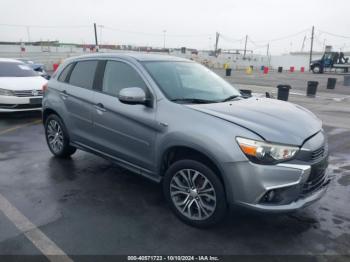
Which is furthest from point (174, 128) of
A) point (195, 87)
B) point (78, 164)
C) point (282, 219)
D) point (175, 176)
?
point (78, 164)

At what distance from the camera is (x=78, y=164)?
5383mm

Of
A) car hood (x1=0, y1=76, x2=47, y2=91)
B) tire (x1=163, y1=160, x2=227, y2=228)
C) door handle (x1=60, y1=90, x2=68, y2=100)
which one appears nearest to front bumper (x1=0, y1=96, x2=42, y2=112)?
car hood (x1=0, y1=76, x2=47, y2=91)

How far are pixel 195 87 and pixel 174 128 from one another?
Result: 3.24 feet

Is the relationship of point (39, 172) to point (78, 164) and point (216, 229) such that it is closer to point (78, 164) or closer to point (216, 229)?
point (78, 164)

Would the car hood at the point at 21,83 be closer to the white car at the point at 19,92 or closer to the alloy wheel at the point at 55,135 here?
the white car at the point at 19,92

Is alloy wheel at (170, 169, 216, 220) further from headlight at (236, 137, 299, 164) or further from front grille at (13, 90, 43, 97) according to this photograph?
front grille at (13, 90, 43, 97)

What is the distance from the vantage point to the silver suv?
3.03 m

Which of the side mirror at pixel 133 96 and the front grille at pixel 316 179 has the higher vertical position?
the side mirror at pixel 133 96

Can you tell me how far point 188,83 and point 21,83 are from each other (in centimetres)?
626

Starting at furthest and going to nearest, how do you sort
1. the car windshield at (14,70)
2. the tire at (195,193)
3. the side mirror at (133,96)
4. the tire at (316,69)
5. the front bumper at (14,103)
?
the tire at (316,69), the car windshield at (14,70), the front bumper at (14,103), the side mirror at (133,96), the tire at (195,193)

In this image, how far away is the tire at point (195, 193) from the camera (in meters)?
3.25

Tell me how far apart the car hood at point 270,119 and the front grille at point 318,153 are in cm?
17

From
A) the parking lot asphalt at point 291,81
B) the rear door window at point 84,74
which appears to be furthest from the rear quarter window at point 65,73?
the parking lot asphalt at point 291,81

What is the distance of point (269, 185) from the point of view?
297cm
